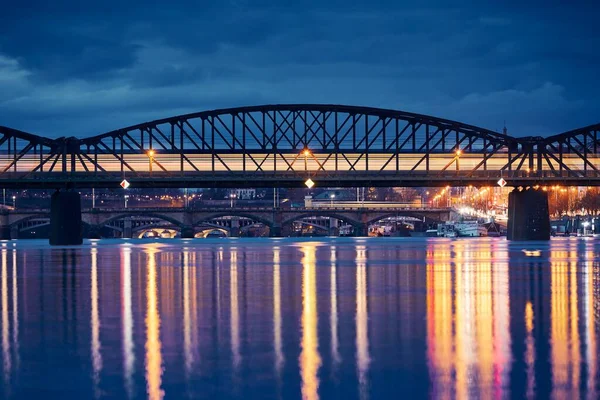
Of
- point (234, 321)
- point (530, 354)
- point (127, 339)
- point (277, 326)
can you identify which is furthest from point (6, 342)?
point (530, 354)

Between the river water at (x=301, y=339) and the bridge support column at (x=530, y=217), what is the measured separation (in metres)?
96.8

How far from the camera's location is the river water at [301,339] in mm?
18188

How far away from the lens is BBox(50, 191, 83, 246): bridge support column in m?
127

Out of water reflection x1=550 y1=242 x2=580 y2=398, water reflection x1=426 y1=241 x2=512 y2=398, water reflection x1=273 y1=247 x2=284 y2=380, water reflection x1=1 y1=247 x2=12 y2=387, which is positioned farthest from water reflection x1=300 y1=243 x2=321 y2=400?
water reflection x1=1 y1=247 x2=12 y2=387

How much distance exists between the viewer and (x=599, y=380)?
18.4 metres

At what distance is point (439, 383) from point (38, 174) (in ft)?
418

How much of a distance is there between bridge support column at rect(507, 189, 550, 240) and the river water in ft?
318

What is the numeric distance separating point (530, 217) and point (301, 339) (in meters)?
119

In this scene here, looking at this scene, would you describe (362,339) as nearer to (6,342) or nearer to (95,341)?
(95,341)

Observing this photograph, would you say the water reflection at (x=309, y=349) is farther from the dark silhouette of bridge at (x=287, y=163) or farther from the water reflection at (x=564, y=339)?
the dark silhouette of bridge at (x=287, y=163)

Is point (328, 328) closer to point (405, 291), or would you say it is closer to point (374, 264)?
point (405, 291)

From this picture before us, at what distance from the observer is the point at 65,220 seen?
422ft

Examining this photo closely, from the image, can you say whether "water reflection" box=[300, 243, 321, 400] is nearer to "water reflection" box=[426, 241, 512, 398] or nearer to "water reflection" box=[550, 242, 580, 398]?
"water reflection" box=[426, 241, 512, 398]

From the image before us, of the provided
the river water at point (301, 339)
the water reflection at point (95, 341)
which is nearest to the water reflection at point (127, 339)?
the river water at point (301, 339)
